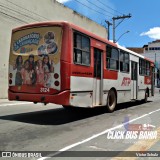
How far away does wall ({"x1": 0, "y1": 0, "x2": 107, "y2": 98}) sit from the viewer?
23797 millimetres

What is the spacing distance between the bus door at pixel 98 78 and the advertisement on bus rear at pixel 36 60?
2366 mm

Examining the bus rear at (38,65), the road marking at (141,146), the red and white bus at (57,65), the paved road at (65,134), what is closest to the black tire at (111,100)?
the red and white bus at (57,65)

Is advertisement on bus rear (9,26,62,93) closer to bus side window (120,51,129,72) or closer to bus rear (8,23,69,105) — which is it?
bus rear (8,23,69,105)

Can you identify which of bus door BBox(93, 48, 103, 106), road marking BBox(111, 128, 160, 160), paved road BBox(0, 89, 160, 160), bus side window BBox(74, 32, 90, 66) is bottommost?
road marking BBox(111, 128, 160, 160)

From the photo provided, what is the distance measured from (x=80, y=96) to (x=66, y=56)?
1581 mm

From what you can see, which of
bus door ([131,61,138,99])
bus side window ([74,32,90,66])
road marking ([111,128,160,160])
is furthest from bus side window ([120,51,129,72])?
road marking ([111,128,160,160])

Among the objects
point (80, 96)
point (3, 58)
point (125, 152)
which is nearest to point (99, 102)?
point (80, 96)

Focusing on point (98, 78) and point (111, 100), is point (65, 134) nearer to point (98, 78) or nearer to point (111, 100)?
point (98, 78)

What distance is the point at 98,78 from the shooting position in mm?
12992

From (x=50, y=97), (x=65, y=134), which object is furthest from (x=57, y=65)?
(x=65, y=134)

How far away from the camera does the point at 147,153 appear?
7168mm

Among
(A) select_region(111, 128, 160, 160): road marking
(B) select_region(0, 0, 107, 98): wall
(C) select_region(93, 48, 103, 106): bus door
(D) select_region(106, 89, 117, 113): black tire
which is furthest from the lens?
(B) select_region(0, 0, 107, 98): wall

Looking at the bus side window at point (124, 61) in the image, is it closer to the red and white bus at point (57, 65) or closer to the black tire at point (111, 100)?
the black tire at point (111, 100)

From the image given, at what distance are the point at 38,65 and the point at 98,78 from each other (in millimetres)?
2910
